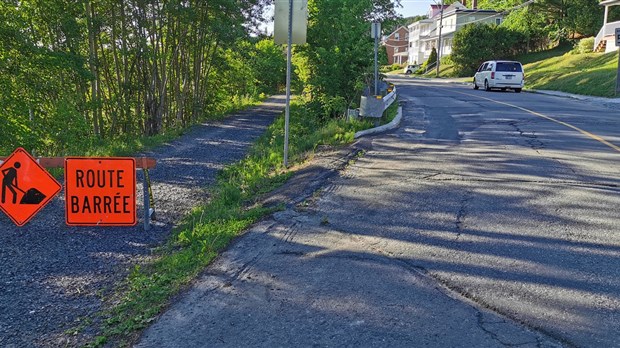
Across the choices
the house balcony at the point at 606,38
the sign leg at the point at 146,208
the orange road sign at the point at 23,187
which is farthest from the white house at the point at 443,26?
the orange road sign at the point at 23,187

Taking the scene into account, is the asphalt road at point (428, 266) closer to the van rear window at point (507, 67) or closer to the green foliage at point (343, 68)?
the green foliage at point (343, 68)

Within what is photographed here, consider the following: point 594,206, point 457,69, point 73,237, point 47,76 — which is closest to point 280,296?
point 73,237

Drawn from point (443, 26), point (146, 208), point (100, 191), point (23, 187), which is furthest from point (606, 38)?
point (443, 26)

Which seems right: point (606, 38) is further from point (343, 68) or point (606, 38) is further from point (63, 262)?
point (63, 262)

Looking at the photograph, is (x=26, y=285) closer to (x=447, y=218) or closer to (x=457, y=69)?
(x=447, y=218)

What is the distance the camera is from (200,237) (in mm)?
6055

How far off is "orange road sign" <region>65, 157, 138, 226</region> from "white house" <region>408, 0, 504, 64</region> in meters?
57.6

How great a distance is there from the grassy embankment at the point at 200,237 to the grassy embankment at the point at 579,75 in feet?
62.4

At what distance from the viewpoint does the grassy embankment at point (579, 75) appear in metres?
25.6

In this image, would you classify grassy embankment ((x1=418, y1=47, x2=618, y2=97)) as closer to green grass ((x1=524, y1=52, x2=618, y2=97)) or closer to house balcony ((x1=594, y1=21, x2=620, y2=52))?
green grass ((x1=524, y1=52, x2=618, y2=97))

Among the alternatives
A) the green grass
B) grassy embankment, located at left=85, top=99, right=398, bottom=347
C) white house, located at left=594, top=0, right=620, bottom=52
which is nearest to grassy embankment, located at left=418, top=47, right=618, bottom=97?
the green grass

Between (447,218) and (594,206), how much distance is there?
1.88m

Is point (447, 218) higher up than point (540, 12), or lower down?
lower down

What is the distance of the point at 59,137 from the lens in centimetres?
1345
